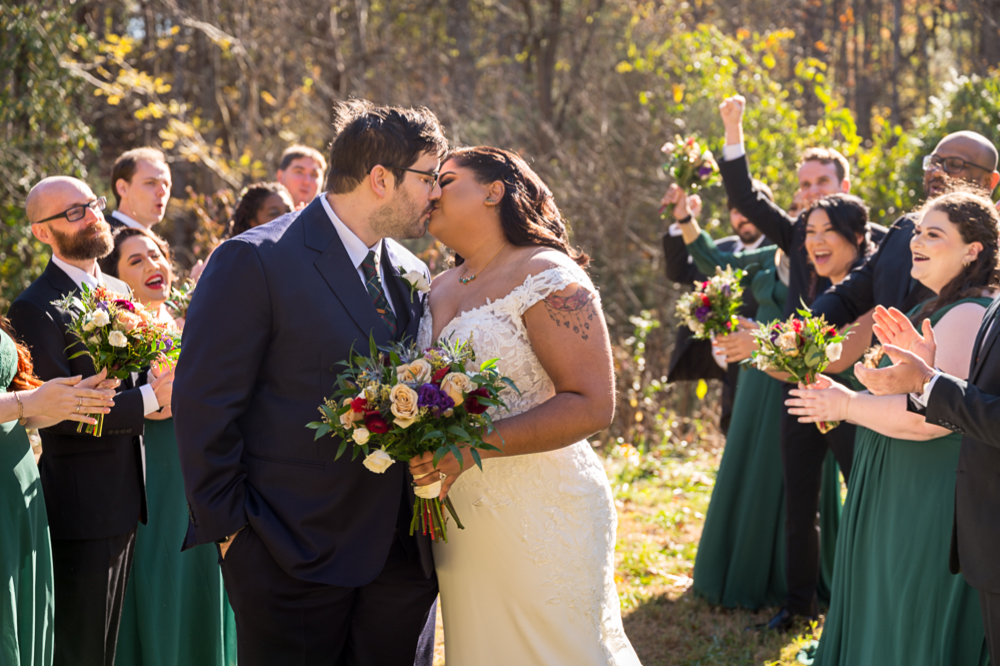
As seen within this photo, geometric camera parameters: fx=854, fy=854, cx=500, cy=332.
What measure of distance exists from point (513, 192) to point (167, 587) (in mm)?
2493

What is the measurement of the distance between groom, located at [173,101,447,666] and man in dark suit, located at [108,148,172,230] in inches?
92.3

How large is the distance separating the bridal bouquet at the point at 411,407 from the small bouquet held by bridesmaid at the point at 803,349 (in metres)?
1.66

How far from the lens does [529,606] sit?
3.13m

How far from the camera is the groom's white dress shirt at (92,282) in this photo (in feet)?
12.0

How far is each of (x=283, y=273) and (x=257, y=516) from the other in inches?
30.9

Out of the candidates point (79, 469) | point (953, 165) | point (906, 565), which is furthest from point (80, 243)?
point (953, 165)

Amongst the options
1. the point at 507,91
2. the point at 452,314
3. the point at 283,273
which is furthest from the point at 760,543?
the point at 507,91

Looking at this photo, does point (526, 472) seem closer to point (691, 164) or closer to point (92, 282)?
point (92, 282)

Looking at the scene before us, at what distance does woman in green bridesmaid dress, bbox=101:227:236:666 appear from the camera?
397 cm

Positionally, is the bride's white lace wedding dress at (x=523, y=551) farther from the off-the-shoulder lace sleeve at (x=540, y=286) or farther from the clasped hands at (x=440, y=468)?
the clasped hands at (x=440, y=468)

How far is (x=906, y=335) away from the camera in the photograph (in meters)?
3.38

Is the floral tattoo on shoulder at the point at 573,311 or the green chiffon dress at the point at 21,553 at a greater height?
the floral tattoo on shoulder at the point at 573,311

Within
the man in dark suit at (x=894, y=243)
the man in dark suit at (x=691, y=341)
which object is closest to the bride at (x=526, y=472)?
the man in dark suit at (x=894, y=243)

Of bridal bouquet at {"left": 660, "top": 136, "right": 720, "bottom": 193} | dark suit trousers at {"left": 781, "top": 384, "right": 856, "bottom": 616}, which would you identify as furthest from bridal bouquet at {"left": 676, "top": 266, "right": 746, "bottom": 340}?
bridal bouquet at {"left": 660, "top": 136, "right": 720, "bottom": 193}
